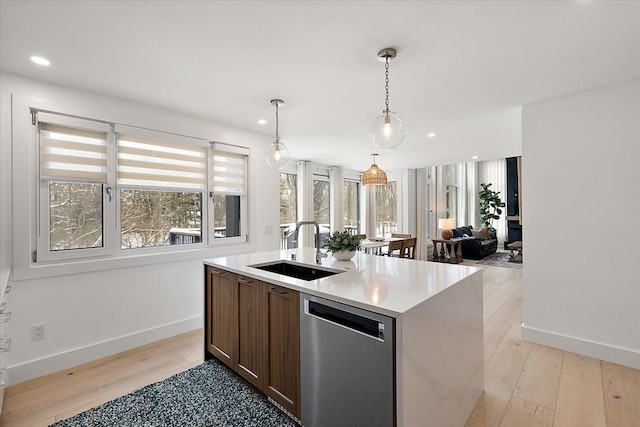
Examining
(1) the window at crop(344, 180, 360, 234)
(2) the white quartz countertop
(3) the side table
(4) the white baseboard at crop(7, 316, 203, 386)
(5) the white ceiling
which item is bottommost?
(4) the white baseboard at crop(7, 316, 203, 386)

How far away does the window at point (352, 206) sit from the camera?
7449 mm

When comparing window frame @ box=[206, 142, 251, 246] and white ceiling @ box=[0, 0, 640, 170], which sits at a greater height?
white ceiling @ box=[0, 0, 640, 170]

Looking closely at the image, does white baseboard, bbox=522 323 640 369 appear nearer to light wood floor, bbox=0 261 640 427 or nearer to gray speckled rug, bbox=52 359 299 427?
light wood floor, bbox=0 261 640 427

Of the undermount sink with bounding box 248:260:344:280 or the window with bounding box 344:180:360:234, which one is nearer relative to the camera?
the undermount sink with bounding box 248:260:344:280

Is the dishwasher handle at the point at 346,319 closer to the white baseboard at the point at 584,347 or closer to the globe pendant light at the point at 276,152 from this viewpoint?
the globe pendant light at the point at 276,152

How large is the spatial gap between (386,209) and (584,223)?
218 inches

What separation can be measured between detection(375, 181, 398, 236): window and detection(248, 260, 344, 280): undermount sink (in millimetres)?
5809

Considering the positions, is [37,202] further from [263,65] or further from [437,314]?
[437,314]

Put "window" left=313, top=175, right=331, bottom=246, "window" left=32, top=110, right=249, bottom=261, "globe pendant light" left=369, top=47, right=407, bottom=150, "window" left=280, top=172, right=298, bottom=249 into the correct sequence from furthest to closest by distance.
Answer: "window" left=313, top=175, right=331, bottom=246
"window" left=280, top=172, right=298, bottom=249
"window" left=32, top=110, right=249, bottom=261
"globe pendant light" left=369, top=47, right=407, bottom=150

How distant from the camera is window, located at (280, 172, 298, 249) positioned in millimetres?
5914

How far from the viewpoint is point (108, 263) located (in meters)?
2.74

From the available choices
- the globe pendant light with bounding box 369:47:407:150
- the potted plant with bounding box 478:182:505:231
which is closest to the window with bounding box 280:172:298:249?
the globe pendant light with bounding box 369:47:407:150

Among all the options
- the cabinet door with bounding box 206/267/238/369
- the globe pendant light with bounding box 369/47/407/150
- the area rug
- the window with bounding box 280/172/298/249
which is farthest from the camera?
the area rug

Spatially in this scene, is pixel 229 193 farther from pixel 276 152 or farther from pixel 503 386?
pixel 503 386
